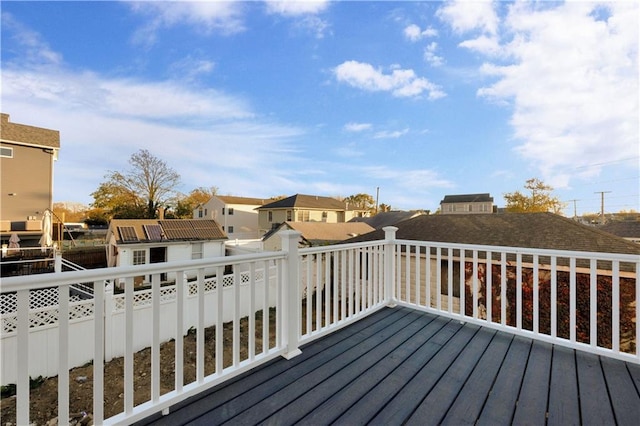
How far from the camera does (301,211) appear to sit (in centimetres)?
2281

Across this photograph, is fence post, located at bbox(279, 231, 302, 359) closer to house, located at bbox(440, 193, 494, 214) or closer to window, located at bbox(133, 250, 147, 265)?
window, located at bbox(133, 250, 147, 265)

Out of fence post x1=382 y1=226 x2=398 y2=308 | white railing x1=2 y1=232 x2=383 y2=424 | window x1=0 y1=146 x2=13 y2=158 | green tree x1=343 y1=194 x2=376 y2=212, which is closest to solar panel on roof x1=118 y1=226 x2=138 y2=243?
window x1=0 y1=146 x2=13 y2=158

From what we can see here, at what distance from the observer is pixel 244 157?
16219mm

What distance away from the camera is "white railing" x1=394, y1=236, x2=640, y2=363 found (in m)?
2.48

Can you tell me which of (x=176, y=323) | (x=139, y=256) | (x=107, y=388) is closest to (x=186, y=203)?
(x=139, y=256)

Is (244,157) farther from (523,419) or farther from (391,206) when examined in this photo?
(391,206)

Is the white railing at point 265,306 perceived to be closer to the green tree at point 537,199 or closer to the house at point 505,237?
the house at point 505,237

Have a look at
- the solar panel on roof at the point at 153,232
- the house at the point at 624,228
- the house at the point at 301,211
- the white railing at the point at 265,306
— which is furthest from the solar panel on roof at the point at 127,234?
the house at the point at 624,228

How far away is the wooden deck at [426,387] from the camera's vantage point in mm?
1525

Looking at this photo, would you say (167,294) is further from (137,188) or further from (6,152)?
(137,188)

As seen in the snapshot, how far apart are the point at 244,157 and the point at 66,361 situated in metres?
15.9

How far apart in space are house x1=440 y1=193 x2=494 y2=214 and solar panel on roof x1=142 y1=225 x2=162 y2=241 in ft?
99.5

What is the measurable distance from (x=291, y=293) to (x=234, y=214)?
82.0 ft

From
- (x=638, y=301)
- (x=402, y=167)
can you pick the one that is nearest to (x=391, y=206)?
(x=402, y=167)
